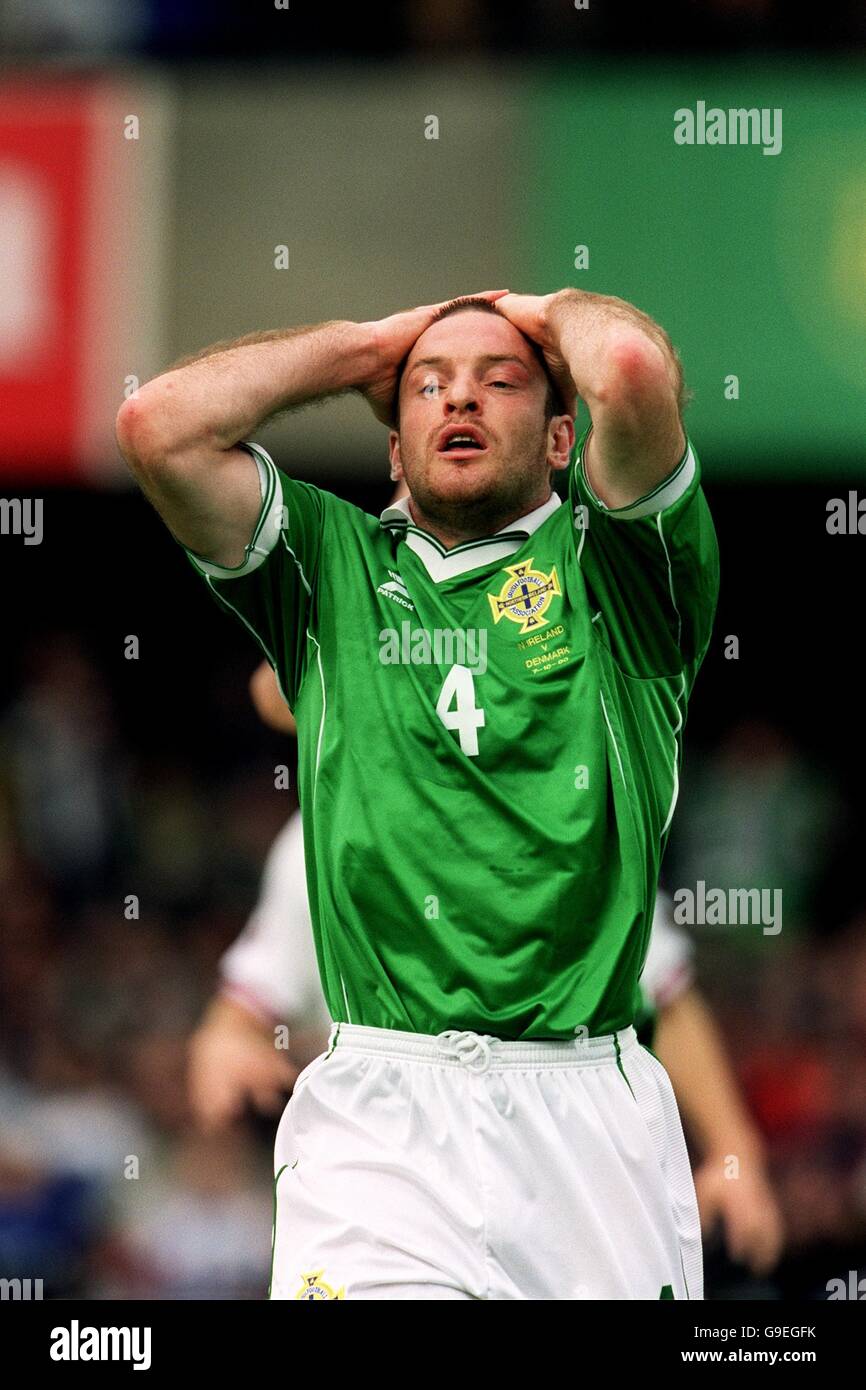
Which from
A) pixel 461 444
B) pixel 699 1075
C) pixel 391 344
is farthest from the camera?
pixel 699 1075

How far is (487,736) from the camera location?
4480mm

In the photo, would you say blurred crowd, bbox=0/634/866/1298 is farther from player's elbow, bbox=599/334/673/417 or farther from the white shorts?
player's elbow, bbox=599/334/673/417

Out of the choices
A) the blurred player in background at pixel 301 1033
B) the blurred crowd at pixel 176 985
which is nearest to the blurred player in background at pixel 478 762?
the blurred player in background at pixel 301 1033

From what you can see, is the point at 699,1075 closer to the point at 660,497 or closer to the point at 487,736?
the point at 487,736

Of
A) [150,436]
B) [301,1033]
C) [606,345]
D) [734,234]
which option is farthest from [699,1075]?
[734,234]

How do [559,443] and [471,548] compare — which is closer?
[471,548]

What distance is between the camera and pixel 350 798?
4.47m

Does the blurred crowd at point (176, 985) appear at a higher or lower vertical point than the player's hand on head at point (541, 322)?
lower

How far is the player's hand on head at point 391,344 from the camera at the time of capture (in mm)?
4918

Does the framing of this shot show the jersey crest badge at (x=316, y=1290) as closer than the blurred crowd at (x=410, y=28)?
Yes

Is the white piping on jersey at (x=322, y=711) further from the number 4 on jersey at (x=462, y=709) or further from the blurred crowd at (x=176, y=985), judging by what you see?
the blurred crowd at (x=176, y=985)

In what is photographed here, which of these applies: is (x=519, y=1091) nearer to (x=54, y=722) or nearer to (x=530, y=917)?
(x=530, y=917)

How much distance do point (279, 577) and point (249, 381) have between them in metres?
0.45
